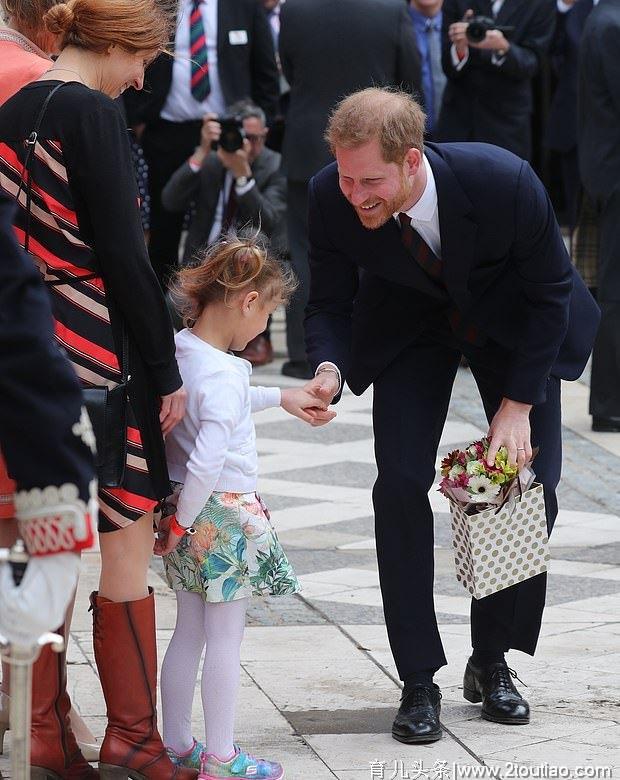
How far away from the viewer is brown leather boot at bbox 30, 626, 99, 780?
3473 millimetres

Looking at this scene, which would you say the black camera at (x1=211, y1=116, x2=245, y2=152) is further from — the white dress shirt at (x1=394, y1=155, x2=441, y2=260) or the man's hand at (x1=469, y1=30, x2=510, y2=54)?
the white dress shirt at (x1=394, y1=155, x2=441, y2=260)

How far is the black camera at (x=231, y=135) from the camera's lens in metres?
8.49

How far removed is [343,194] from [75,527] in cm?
164

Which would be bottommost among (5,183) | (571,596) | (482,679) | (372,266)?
(571,596)

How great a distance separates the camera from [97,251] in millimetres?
3328

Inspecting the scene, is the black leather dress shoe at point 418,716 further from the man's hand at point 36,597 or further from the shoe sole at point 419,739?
the man's hand at point 36,597

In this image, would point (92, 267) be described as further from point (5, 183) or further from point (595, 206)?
point (595, 206)

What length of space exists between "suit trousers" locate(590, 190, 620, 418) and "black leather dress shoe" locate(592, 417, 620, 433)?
0.13 m

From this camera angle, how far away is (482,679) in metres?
4.05

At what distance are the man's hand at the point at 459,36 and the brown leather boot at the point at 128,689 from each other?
19.3ft

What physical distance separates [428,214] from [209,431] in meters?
0.81

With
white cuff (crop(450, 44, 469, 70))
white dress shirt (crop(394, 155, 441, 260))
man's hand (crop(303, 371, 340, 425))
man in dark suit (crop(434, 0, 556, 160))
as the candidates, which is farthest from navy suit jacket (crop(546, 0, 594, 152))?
man's hand (crop(303, 371, 340, 425))

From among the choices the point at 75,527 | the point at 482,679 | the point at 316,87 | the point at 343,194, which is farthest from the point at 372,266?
the point at 316,87

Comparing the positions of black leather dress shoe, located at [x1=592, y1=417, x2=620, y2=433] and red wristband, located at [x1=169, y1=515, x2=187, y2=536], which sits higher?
red wristband, located at [x1=169, y1=515, x2=187, y2=536]
